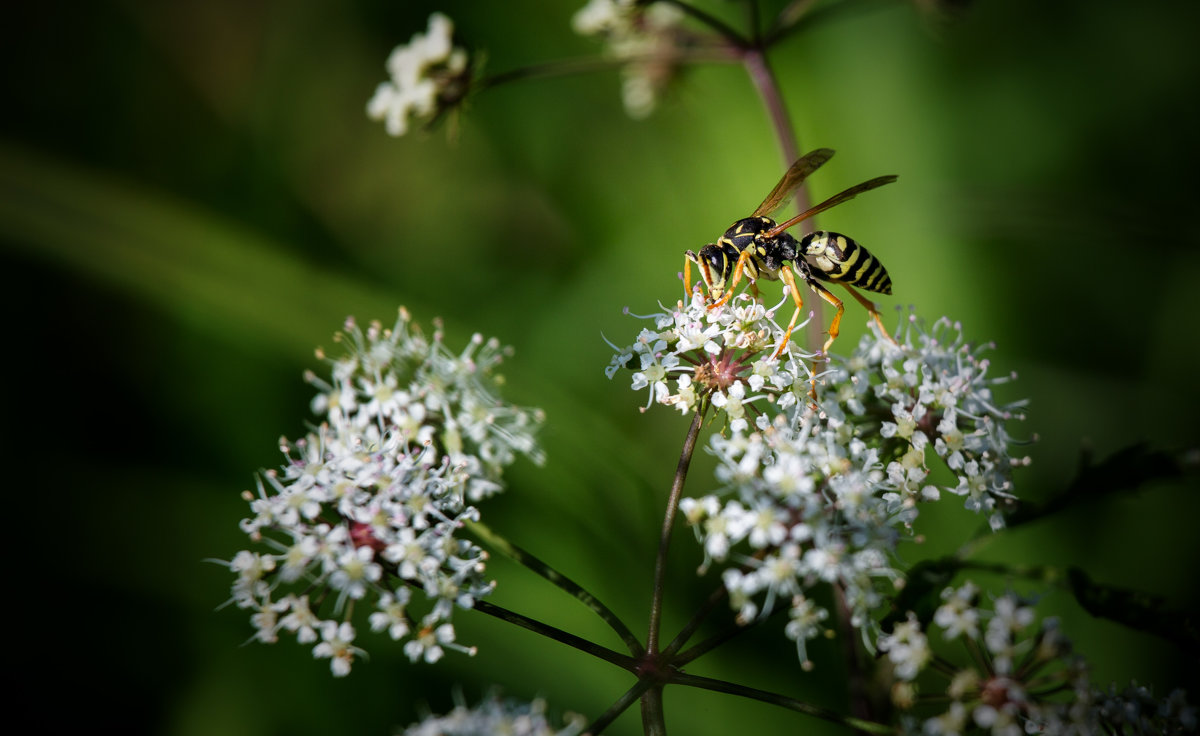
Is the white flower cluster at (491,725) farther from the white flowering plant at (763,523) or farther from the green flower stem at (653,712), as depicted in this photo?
the green flower stem at (653,712)

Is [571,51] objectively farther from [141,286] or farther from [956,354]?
[956,354]

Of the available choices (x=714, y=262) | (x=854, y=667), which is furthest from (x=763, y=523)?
(x=714, y=262)

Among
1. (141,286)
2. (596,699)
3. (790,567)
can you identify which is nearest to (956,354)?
(790,567)

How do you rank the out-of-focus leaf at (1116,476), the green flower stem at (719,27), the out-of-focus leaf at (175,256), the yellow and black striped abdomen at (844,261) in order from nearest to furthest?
1. the out-of-focus leaf at (1116,476)
2. the yellow and black striped abdomen at (844,261)
3. the green flower stem at (719,27)
4. the out-of-focus leaf at (175,256)

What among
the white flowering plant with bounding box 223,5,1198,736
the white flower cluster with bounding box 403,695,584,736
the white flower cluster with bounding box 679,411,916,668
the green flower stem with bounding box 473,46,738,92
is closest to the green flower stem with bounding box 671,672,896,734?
the white flowering plant with bounding box 223,5,1198,736

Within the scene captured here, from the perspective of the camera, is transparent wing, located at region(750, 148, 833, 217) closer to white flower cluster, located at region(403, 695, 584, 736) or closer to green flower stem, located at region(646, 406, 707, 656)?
green flower stem, located at region(646, 406, 707, 656)

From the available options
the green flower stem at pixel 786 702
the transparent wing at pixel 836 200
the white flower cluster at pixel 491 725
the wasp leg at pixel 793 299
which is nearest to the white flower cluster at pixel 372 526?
the white flower cluster at pixel 491 725

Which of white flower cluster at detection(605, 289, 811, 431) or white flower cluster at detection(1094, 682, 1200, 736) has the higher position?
white flower cluster at detection(605, 289, 811, 431)
